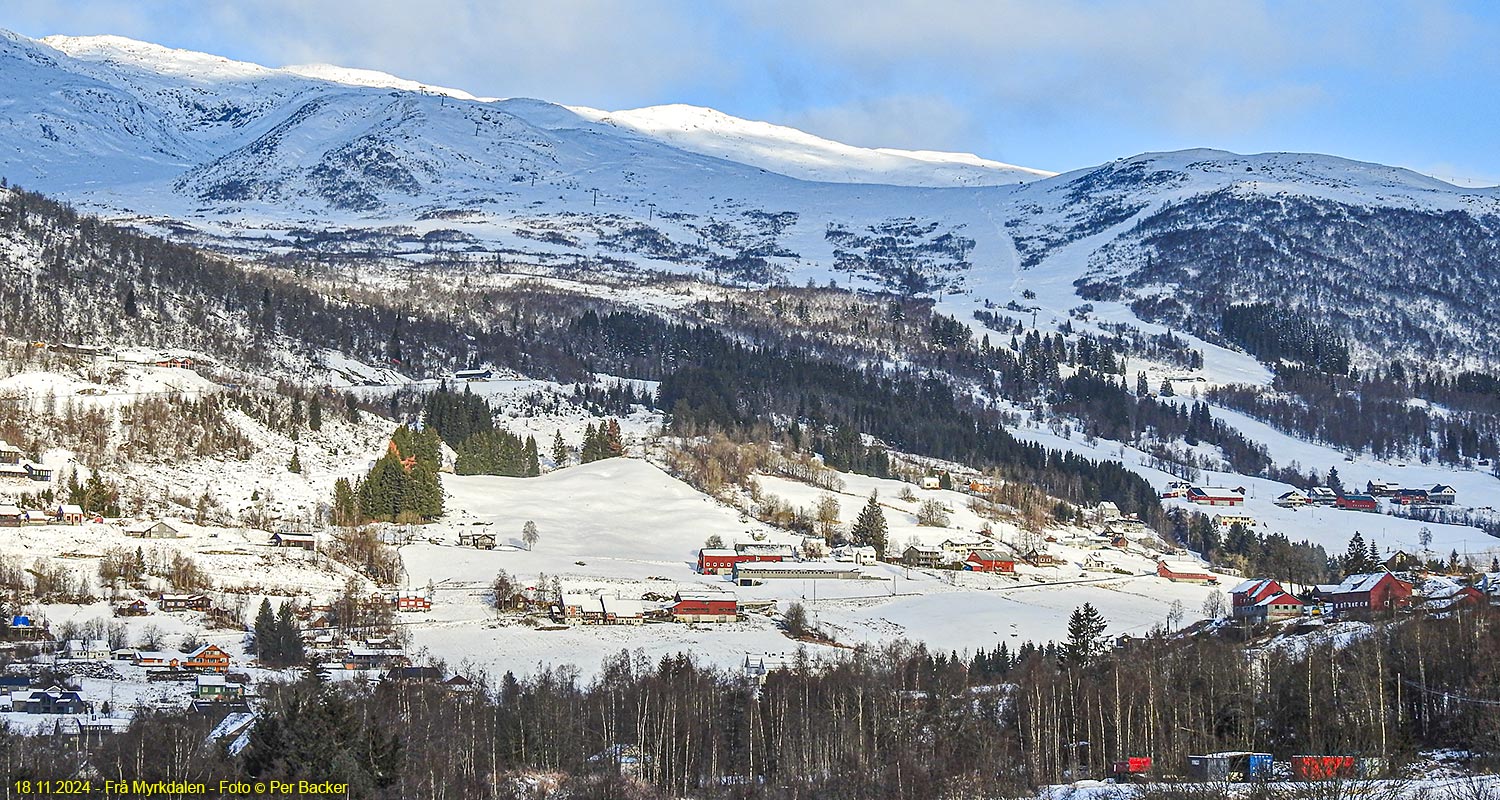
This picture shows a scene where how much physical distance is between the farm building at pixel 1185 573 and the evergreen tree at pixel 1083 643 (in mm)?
37758

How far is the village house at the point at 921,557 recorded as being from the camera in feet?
349

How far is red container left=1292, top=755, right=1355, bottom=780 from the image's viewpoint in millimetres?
41969

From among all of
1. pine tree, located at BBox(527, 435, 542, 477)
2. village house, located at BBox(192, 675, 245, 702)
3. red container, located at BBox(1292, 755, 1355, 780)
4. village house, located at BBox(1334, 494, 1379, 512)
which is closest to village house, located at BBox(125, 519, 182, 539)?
village house, located at BBox(192, 675, 245, 702)

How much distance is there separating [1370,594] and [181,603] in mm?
57422

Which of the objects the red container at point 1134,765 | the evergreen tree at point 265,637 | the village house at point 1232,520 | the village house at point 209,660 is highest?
the village house at point 1232,520

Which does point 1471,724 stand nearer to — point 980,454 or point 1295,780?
point 1295,780

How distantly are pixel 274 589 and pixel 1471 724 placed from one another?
57303mm

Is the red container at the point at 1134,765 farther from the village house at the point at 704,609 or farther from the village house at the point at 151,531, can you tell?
the village house at the point at 151,531

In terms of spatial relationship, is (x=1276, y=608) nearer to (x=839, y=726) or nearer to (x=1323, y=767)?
(x=839, y=726)

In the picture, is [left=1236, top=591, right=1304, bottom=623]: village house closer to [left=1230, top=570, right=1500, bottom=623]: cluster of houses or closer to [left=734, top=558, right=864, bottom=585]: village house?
[left=1230, top=570, right=1500, bottom=623]: cluster of houses

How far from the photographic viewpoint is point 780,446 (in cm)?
15250

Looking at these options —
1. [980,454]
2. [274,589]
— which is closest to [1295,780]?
[274,589]

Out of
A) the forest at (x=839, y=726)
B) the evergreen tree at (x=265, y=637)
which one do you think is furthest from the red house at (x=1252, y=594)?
the evergreen tree at (x=265, y=637)

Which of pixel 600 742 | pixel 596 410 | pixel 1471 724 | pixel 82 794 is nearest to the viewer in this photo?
pixel 82 794
